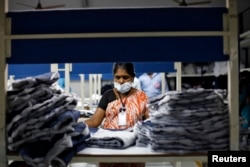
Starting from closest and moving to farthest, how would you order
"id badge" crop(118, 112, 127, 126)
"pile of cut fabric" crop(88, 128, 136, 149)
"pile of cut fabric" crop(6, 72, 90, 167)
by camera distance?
"pile of cut fabric" crop(6, 72, 90, 167) < "pile of cut fabric" crop(88, 128, 136, 149) < "id badge" crop(118, 112, 127, 126)

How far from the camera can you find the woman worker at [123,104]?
1673 mm

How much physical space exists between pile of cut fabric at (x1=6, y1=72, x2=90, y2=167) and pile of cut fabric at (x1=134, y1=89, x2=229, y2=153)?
0.28 metres

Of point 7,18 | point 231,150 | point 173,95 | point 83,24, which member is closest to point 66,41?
point 83,24

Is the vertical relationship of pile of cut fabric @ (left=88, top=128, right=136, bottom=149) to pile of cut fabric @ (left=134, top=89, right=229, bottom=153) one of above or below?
below

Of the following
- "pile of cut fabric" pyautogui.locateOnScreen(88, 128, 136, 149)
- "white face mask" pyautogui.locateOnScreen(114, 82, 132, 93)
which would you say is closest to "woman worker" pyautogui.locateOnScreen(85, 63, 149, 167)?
"white face mask" pyautogui.locateOnScreen(114, 82, 132, 93)

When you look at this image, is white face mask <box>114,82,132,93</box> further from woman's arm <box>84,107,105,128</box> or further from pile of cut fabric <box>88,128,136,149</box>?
pile of cut fabric <box>88,128,136,149</box>

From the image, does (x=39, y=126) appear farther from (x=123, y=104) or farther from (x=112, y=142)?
(x=123, y=104)

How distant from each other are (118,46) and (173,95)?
238mm

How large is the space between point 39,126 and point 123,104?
83 centimetres

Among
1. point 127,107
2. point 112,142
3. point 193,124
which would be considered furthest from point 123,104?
point 193,124

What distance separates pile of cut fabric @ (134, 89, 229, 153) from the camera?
98 cm

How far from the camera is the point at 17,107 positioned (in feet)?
3.21

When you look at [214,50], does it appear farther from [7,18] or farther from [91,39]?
[7,18]

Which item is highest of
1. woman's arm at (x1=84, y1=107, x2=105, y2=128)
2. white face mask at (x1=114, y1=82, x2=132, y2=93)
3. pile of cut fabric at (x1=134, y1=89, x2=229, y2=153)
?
white face mask at (x1=114, y1=82, x2=132, y2=93)
